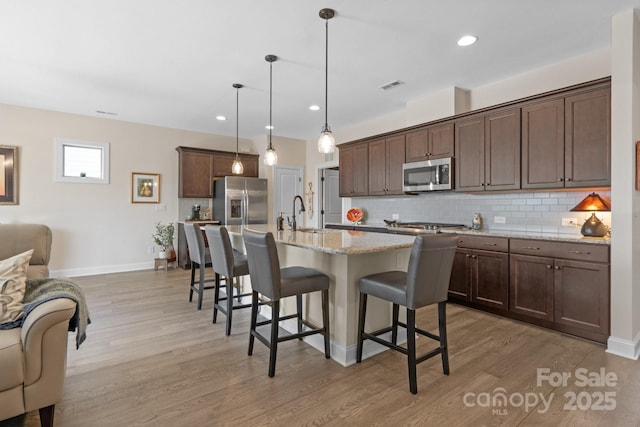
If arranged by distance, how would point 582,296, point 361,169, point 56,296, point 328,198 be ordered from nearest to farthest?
point 56,296
point 582,296
point 361,169
point 328,198

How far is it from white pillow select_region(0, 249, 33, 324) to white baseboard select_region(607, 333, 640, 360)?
159 inches

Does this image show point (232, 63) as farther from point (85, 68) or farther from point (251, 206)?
point (251, 206)

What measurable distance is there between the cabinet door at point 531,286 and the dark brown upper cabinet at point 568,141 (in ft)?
2.48

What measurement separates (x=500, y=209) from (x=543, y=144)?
0.96 meters

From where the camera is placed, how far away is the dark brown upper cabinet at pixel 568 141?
9.31ft

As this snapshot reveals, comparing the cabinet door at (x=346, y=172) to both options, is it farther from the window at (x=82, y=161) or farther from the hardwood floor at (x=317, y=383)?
the window at (x=82, y=161)

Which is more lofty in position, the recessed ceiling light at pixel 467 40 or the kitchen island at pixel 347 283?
the recessed ceiling light at pixel 467 40

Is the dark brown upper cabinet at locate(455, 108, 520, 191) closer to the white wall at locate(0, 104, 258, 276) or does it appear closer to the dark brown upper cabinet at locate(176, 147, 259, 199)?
the dark brown upper cabinet at locate(176, 147, 259, 199)

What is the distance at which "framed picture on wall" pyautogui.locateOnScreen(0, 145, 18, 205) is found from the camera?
15.8 ft

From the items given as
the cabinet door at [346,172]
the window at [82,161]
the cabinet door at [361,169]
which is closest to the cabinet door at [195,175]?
the window at [82,161]

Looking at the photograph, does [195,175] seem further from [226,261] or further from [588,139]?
[588,139]

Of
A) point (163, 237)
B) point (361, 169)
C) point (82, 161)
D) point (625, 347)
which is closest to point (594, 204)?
point (625, 347)

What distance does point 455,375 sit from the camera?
89.7 inches

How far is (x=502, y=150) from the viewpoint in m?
3.58
